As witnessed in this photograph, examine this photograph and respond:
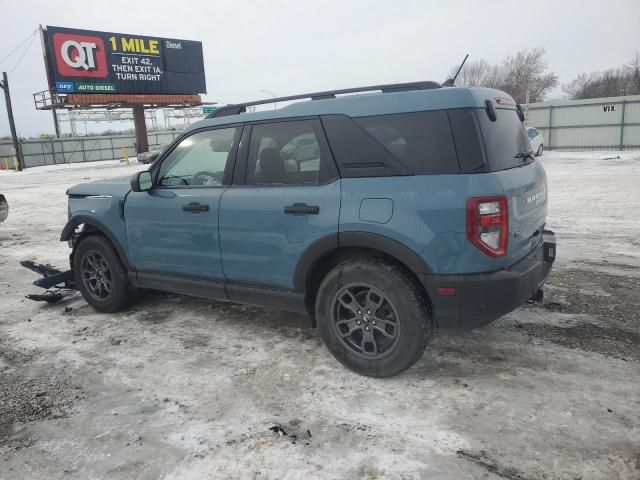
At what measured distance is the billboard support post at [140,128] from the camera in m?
36.1

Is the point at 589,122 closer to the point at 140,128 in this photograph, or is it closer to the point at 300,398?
the point at 300,398

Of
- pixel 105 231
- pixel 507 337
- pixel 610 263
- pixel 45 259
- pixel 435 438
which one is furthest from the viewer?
pixel 45 259

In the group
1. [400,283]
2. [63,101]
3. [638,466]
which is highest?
[63,101]

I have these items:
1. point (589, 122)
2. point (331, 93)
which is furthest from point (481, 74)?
point (331, 93)

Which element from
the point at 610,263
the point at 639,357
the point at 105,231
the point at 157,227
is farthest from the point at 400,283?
the point at 610,263

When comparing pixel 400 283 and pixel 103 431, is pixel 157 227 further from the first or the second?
pixel 400 283

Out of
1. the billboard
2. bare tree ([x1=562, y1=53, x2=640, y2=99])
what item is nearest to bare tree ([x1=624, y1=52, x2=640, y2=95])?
bare tree ([x1=562, y1=53, x2=640, y2=99])

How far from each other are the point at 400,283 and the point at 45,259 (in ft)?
20.3

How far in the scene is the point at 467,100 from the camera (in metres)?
2.93

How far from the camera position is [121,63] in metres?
33.8

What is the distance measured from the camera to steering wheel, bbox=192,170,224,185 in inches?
154

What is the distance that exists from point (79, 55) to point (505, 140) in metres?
35.2

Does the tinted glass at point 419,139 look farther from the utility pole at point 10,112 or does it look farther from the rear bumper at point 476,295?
the utility pole at point 10,112

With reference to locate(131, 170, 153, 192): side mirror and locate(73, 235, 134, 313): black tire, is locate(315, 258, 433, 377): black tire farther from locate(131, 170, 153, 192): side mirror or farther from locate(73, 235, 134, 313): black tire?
locate(73, 235, 134, 313): black tire
